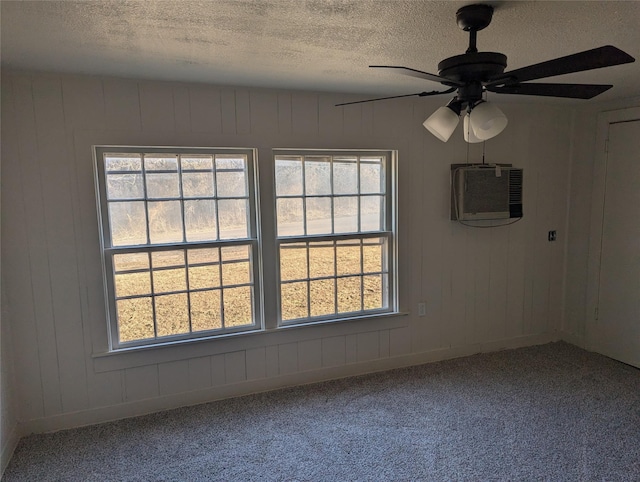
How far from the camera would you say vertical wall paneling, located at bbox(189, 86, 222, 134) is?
2883 mm

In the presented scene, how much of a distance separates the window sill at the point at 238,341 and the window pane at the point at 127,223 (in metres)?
0.77

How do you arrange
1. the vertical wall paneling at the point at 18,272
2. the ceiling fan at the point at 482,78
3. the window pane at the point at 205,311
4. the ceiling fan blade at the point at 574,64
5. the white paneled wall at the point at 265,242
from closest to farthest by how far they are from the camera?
the ceiling fan blade at the point at 574,64 < the ceiling fan at the point at 482,78 < the vertical wall paneling at the point at 18,272 < the white paneled wall at the point at 265,242 < the window pane at the point at 205,311

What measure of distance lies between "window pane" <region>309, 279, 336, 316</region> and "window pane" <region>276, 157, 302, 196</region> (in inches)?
30.5

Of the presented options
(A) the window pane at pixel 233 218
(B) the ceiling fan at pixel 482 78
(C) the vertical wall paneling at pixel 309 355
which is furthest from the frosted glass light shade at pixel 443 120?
(C) the vertical wall paneling at pixel 309 355

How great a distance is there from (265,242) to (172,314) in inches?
34.1

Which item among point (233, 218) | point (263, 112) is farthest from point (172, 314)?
point (263, 112)

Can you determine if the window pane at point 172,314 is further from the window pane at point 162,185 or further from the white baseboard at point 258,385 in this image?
the window pane at point 162,185

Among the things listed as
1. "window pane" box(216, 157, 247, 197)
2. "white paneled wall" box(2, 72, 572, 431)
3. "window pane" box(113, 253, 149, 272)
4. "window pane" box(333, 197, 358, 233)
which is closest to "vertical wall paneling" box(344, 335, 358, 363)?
"white paneled wall" box(2, 72, 572, 431)

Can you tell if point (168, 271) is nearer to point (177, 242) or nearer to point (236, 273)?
point (177, 242)

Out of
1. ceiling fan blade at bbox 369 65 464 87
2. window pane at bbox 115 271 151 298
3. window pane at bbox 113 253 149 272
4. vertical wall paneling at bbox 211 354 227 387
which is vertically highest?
ceiling fan blade at bbox 369 65 464 87

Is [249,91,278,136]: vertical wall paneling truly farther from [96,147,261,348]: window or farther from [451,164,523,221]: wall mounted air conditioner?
[451,164,523,221]: wall mounted air conditioner

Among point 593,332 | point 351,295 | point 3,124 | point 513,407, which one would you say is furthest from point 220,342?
point 593,332

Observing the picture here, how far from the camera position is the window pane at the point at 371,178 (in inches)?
136

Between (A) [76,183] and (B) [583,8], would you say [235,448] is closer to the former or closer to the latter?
(A) [76,183]
